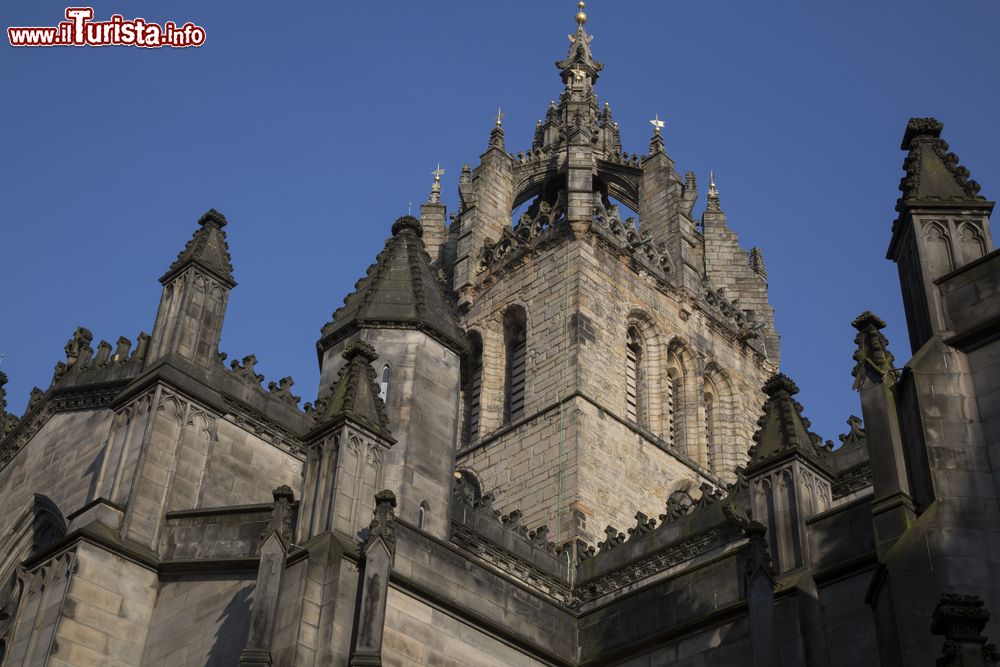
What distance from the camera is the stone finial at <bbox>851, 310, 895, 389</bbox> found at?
11.9 meters

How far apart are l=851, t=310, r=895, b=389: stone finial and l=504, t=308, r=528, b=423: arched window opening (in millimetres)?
21638

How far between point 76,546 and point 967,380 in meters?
10.5

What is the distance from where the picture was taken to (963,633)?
874 cm

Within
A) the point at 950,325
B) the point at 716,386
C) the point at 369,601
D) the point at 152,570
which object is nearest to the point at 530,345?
the point at 716,386

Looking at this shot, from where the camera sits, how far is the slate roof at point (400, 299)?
1923 cm

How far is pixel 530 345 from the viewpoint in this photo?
115 feet

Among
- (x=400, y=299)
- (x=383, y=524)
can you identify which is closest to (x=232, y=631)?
(x=383, y=524)

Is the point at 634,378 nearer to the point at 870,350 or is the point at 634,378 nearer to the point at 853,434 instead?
the point at 853,434

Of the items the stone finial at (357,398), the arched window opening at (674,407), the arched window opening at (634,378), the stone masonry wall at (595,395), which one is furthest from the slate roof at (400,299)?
the arched window opening at (674,407)

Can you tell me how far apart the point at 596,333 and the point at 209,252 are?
1511 cm

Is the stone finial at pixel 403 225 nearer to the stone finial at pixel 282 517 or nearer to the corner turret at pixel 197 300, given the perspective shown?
the corner turret at pixel 197 300

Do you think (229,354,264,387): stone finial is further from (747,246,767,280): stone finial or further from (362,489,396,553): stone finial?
(747,246,767,280): stone finial

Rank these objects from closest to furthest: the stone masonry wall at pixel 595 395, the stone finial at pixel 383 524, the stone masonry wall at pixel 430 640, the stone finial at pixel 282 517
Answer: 1. the stone finial at pixel 383 524
2. the stone finial at pixel 282 517
3. the stone masonry wall at pixel 430 640
4. the stone masonry wall at pixel 595 395

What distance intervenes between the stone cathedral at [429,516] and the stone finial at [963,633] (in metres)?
0.02
